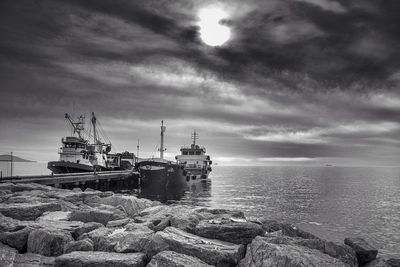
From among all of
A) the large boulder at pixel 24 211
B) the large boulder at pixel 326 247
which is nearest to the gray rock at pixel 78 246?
the large boulder at pixel 24 211

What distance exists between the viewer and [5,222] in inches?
312

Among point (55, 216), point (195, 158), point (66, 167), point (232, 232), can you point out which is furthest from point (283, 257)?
point (195, 158)

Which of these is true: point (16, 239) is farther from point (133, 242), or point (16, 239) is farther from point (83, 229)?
point (133, 242)

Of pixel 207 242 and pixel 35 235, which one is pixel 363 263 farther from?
pixel 35 235

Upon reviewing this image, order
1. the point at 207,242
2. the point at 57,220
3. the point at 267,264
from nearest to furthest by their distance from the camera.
Result: the point at 267,264
the point at 207,242
the point at 57,220

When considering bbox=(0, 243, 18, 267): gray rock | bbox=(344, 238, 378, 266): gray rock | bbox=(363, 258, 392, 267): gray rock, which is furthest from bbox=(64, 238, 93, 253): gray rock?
bbox=(344, 238, 378, 266): gray rock

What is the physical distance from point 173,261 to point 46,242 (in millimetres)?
3501

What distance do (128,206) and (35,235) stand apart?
563cm

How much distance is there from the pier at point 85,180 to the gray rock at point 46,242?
22.2 meters

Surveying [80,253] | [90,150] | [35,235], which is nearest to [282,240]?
[80,253]

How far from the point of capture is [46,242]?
6.93 metres

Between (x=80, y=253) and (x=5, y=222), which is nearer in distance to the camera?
(x=80, y=253)

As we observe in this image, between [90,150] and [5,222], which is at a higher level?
[90,150]

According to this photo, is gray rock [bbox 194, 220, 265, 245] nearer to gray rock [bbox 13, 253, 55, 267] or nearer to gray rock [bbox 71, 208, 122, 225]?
gray rock [bbox 71, 208, 122, 225]
